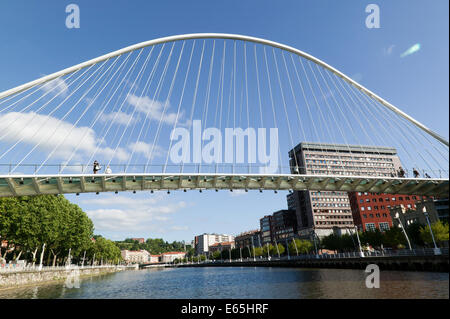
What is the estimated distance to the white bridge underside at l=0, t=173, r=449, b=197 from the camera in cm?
2548

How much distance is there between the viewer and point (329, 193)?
133125 mm

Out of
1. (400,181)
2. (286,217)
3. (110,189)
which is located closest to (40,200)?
(110,189)

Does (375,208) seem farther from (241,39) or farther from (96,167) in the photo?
(96,167)

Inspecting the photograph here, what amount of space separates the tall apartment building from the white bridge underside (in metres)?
91.1

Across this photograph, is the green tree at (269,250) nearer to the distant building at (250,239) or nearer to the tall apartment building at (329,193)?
the tall apartment building at (329,193)

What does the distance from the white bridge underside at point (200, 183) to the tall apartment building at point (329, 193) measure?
91061 millimetres

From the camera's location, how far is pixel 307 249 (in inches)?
3969

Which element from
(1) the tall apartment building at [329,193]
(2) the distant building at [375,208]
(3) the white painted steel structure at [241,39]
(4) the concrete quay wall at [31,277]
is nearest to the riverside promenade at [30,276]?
(4) the concrete quay wall at [31,277]

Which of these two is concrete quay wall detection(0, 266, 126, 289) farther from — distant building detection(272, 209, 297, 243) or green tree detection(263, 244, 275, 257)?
distant building detection(272, 209, 297, 243)

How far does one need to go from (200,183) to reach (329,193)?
11466 centimetres

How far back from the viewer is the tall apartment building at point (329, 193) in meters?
127

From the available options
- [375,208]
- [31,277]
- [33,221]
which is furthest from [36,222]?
[375,208]

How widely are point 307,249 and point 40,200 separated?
83670 millimetres
